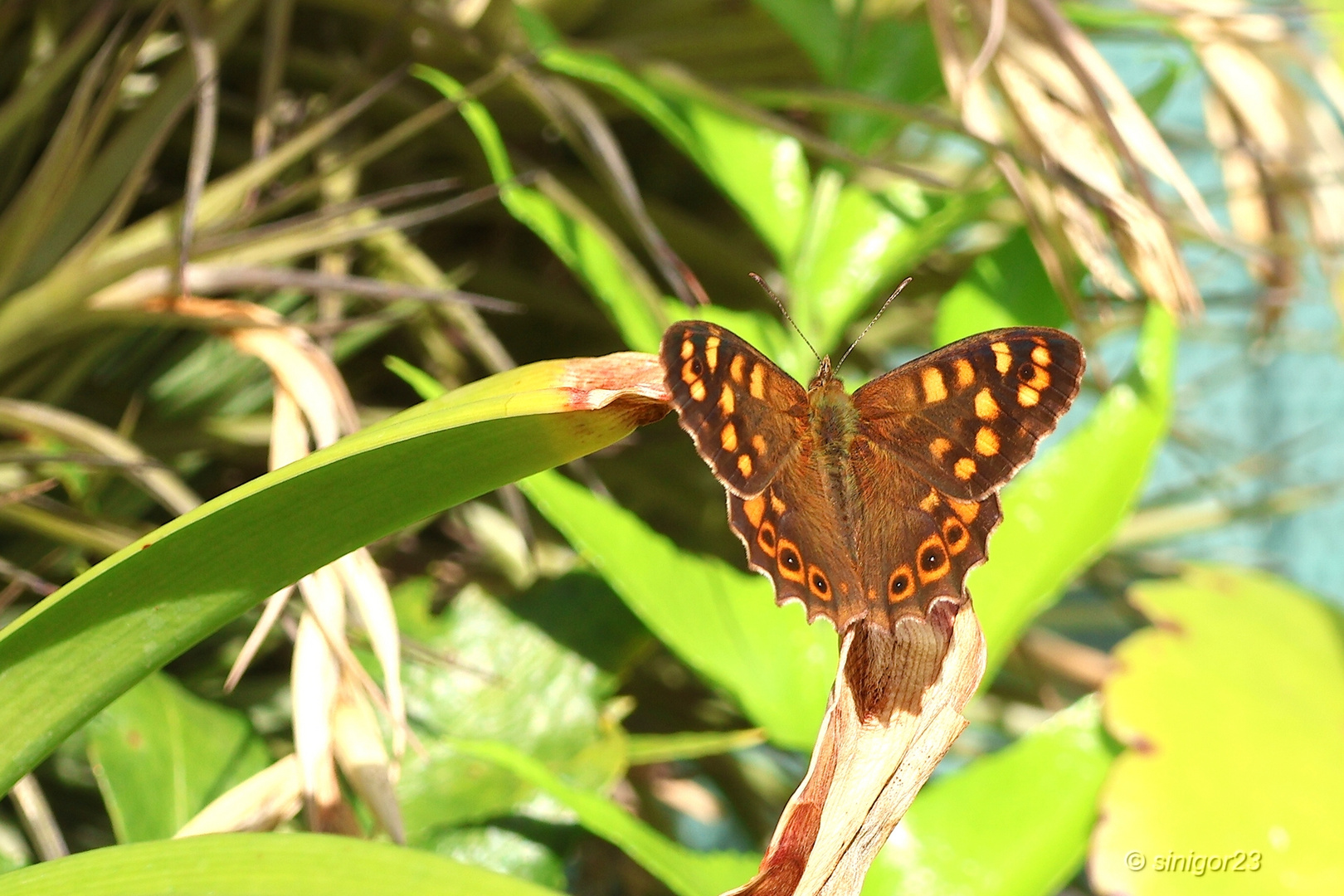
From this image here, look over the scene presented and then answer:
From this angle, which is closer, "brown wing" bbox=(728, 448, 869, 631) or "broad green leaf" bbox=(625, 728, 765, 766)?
"brown wing" bbox=(728, 448, 869, 631)

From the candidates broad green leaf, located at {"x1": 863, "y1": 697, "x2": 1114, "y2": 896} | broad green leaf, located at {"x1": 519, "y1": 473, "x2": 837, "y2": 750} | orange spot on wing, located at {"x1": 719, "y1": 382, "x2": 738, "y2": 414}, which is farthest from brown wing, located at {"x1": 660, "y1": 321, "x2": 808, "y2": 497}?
broad green leaf, located at {"x1": 863, "y1": 697, "x2": 1114, "y2": 896}

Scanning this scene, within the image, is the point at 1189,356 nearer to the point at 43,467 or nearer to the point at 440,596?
the point at 440,596

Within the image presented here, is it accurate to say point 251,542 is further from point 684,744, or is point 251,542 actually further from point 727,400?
point 684,744

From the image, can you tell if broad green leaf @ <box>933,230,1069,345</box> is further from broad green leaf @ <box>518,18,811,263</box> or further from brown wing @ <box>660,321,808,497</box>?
brown wing @ <box>660,321,808,497</box>

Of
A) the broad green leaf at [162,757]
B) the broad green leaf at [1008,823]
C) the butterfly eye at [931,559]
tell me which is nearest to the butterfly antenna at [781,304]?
the butterfly eye at [931,559]

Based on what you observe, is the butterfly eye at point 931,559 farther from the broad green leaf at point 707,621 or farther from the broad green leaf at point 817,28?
the broad green leaf at point 817,28

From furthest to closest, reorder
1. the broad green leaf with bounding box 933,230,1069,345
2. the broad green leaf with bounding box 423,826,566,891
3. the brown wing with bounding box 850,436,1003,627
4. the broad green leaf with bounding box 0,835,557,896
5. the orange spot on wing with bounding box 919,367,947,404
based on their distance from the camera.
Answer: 1. the broad green leaf with bounding box 933,230,1069,345
2. the broad green leaf with bounding box 423,826,566,891
3. the orange spot on wing with bounding box 919,367,947,404
4. the brown wing with bounding box 850,436,1003,627
5. the broad green leaf with bounding box 0,835,557,896

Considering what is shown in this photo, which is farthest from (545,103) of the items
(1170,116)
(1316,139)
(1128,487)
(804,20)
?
(1170,116)
